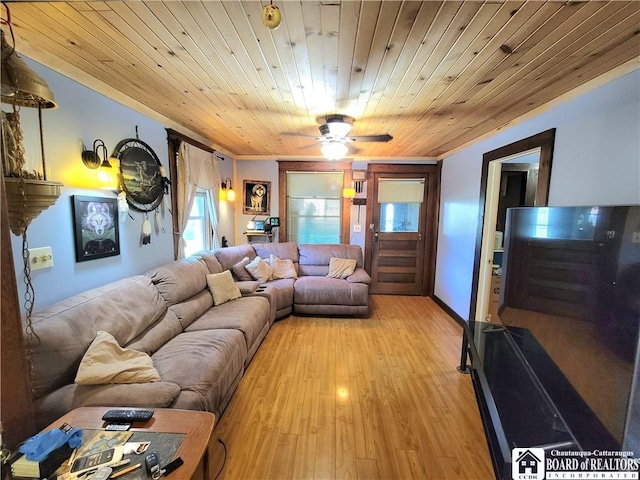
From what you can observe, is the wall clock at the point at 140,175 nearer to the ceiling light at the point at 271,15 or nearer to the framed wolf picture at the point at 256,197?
the ceiling light at the point at 271,15

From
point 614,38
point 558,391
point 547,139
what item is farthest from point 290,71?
point 558,391

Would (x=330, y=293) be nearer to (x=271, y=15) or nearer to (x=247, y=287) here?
(x=247, y=287)

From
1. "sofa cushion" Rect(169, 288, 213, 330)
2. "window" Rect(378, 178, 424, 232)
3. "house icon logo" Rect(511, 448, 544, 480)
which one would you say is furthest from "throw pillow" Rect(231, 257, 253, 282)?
"house icon logo" Rect(511, 448, 544, 480)

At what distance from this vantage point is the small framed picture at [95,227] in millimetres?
1886

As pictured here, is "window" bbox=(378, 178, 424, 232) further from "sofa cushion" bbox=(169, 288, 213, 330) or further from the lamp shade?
the lamp shade

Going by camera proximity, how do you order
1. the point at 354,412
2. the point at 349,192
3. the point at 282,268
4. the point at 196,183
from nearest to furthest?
the point at 354,412
the point at 196,183
the point at 282,268
the point at 349,192

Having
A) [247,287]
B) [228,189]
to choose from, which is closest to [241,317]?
[247,287]

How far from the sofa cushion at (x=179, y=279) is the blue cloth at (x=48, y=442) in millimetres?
1418

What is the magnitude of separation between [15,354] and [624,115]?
3264 mm

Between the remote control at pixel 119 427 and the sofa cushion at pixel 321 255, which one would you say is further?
the sofa cushion at pixel 321 255

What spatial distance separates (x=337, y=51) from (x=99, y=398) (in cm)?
221

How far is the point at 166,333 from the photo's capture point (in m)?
2.15

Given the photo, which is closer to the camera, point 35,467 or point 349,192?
point 35,467

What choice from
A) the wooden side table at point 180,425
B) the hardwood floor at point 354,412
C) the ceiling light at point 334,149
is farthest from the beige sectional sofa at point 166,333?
the ceiling light at point 334,149
